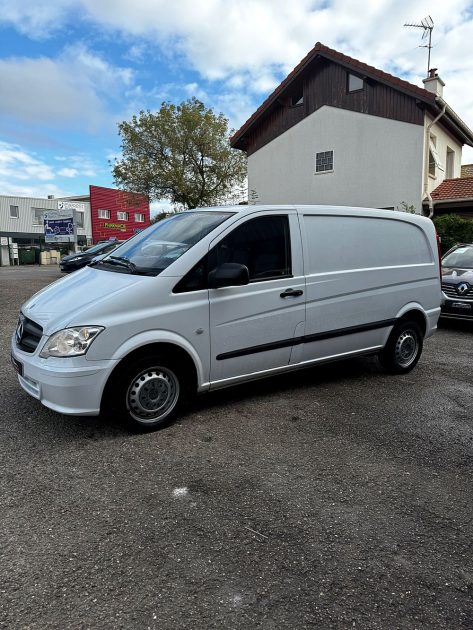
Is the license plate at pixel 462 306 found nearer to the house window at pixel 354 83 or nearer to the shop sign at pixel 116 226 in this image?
the house window at pixel 354 83

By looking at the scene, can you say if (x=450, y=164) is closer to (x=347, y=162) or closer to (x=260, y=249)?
(x=347, y=162)

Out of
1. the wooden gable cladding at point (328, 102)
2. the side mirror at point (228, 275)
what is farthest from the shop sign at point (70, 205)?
the side mirror at point (228, 275)

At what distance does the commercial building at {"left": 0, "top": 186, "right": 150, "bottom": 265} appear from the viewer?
42.9 meters

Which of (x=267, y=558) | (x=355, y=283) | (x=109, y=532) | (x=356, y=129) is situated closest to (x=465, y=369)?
(x=355, y=283)

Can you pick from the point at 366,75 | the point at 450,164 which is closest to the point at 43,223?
the point at 366,75

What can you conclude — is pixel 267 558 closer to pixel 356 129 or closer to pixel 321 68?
pixel 356 129

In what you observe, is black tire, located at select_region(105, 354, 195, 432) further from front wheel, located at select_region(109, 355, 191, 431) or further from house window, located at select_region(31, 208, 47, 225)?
house window, located at select_region(31, 208, 47, 225)

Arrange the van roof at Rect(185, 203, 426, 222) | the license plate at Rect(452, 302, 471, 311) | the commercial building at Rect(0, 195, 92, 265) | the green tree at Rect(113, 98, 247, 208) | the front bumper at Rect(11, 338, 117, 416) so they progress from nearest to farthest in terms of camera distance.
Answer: the front bumper at Rect(11, 338, 117, 416) → the van roof at Rect(185, 203, 426, 222) → the license plate at Rect(452, 302, 471, 311) → the green tree at Rect(113, 98, 247, 208) → the commercial building at Rect(0, 195, 92, 265)

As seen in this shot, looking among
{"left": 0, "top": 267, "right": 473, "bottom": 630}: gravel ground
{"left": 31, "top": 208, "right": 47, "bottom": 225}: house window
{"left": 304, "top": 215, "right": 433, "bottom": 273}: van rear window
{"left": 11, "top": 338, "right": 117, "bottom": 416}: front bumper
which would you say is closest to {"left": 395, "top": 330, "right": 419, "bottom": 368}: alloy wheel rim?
{"left": 304, "top": 215, "right": 433, "bottom": 273}: van rear window

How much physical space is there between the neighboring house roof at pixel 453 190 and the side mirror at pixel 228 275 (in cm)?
1548

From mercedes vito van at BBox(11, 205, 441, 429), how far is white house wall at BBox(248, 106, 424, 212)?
501 inches

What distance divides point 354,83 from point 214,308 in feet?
56.2

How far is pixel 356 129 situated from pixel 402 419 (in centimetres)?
1594

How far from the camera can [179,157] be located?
27188 millimetres
